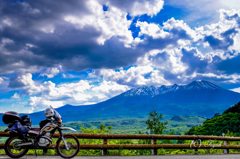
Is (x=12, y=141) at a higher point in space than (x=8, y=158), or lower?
higher

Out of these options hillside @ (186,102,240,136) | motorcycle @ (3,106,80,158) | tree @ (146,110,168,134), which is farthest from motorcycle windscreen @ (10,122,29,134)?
hillside @ (186,102,240,136)

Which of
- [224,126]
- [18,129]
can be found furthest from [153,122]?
[18,129]

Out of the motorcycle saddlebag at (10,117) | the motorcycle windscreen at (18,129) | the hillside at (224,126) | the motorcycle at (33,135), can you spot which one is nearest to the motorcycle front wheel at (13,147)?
the motorcycle at (33,135)

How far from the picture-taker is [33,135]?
27.3ft

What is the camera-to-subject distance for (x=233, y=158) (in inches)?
403

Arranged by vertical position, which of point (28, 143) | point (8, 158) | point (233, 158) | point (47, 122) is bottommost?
point (233, 158)

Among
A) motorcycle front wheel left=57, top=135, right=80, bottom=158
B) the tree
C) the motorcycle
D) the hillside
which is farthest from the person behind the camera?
the hillside

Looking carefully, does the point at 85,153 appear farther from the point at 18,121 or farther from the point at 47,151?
the point at 18,121

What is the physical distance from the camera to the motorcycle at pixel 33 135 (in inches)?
325

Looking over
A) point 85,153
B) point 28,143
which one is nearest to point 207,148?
point 85,153

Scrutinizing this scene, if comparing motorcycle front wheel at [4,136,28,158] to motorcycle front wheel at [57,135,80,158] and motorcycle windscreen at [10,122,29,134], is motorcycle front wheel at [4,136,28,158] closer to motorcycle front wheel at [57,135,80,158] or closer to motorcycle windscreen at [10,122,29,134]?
motorcycle windscreen at [10,122,29,134]

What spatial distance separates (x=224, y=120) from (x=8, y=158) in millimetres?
58039

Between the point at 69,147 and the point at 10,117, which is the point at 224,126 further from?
the point at 10,117

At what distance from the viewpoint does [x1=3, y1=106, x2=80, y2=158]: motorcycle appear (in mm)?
8250
